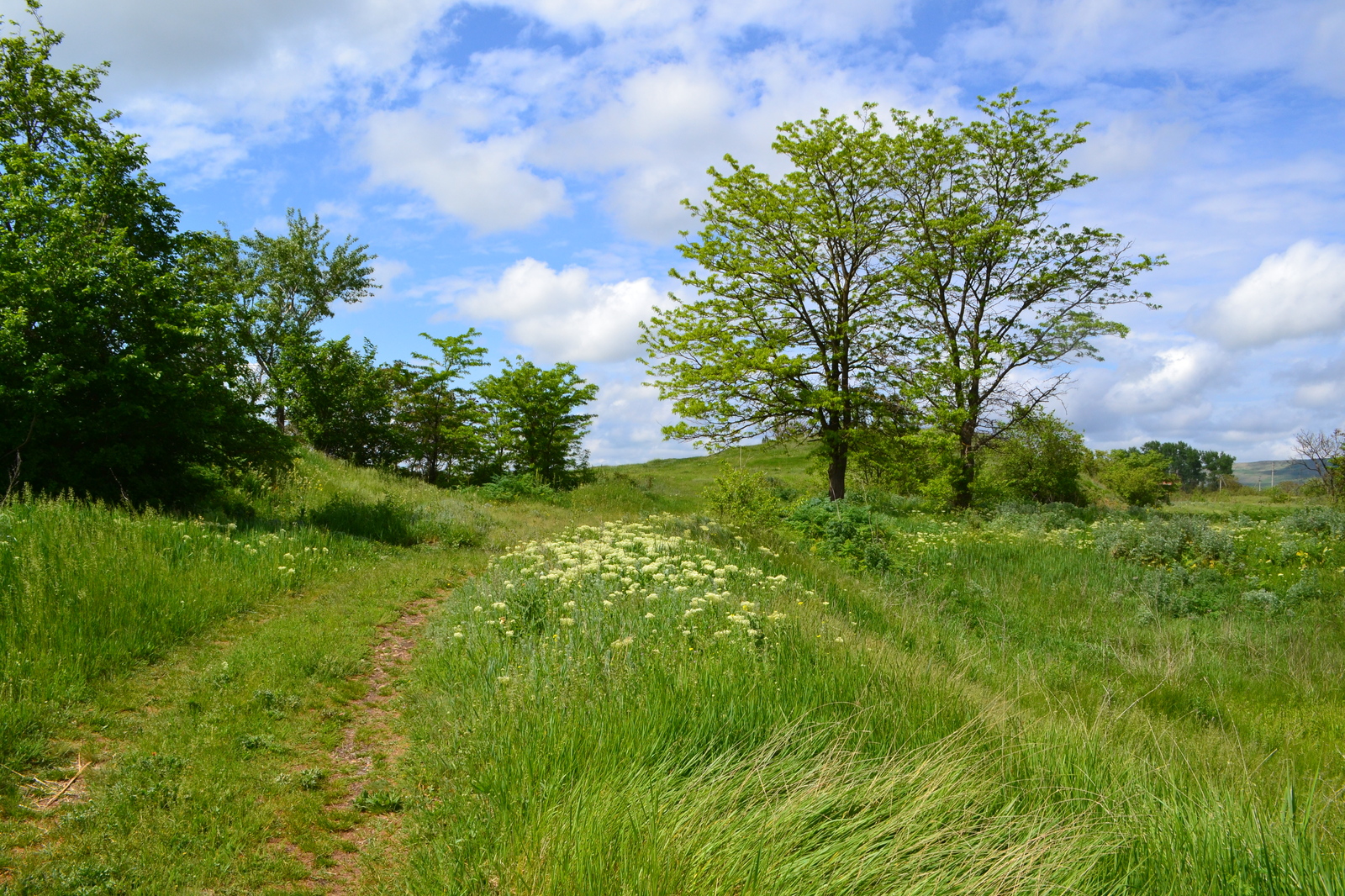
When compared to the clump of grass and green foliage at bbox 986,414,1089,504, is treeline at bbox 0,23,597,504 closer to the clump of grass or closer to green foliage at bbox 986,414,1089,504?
the clump of grass

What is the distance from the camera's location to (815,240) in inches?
858

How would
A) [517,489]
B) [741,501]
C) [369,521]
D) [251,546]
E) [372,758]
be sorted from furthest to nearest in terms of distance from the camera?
[517,489] → [741,501] → [369,521] → [251,546] → [372,758]

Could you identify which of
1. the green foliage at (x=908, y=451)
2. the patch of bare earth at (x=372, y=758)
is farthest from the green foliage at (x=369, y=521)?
the green foliage at (x=908, y=451)

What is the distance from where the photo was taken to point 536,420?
27141 mm

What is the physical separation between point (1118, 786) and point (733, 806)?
2083mm

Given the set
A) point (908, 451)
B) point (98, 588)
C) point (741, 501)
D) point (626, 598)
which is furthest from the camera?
point (908, 451)

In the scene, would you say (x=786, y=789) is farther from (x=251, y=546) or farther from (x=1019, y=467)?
(x=1019, y=467)

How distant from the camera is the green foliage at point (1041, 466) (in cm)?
2967

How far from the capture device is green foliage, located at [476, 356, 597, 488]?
88.2 feet

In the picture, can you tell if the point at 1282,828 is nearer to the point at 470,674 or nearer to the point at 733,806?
the point at 733,806

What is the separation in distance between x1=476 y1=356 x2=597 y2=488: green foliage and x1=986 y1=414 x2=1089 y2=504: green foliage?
16705 millimetres

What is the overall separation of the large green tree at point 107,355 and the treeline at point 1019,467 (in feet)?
53.6

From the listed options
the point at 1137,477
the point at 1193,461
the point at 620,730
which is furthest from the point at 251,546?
the point at 1193,461

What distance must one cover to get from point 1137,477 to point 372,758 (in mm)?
42532
